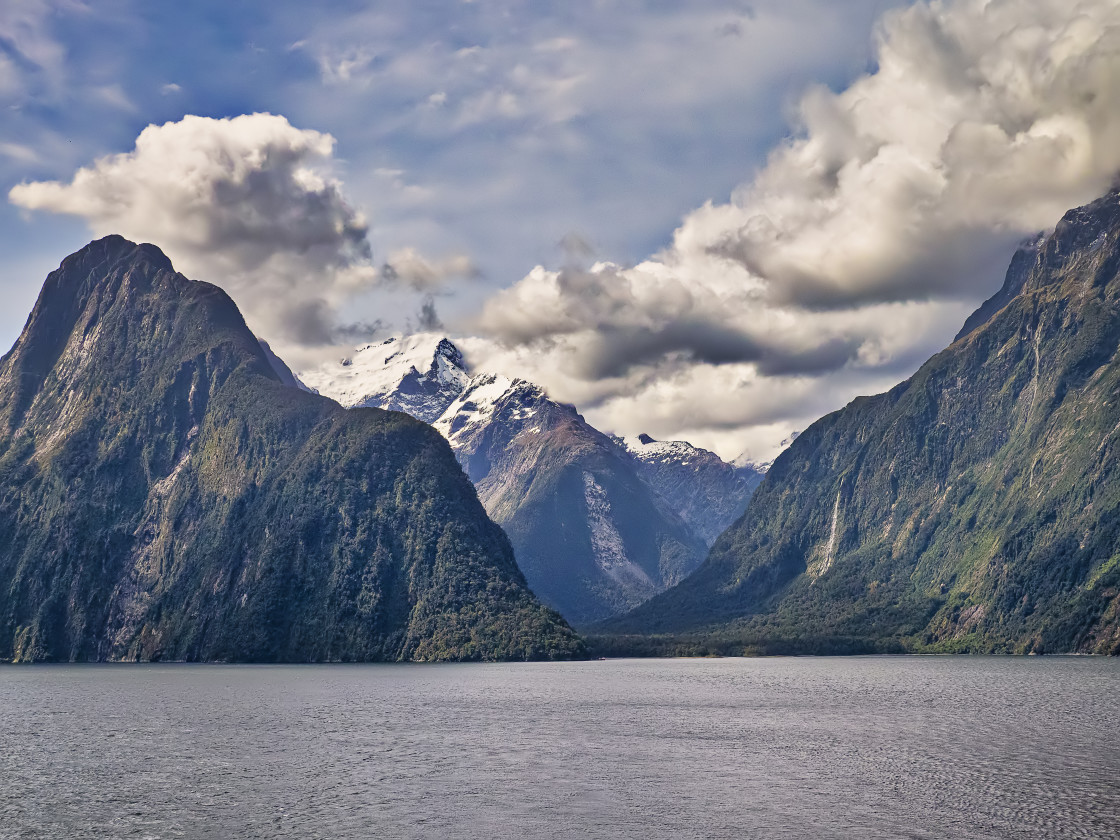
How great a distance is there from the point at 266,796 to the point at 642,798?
1245 inches

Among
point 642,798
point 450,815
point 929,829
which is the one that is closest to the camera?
point 929,829

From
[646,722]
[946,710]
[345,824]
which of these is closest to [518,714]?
[646,722]

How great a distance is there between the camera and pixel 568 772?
104m

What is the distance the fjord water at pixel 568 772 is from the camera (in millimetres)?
79938

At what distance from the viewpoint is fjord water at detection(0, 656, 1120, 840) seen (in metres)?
79.9

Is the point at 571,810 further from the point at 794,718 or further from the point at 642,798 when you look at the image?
the point at 794,718

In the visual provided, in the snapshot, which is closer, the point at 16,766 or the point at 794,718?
the point at 16,766

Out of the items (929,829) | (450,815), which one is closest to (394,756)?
(450,815)

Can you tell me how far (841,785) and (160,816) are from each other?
56352 mm

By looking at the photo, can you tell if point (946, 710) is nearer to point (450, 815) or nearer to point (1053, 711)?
point (1053, 711)

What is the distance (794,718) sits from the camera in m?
155

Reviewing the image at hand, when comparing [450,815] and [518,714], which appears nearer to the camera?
[450,815]

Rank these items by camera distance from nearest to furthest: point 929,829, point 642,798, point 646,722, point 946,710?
1. point 929,829
2. point 642,798
3. point 646,722
4. point 946,710

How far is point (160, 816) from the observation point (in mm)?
84188
